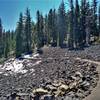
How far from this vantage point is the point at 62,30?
Answer: 99.1 metres

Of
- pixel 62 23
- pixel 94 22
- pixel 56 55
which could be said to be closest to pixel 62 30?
pixel 62 23

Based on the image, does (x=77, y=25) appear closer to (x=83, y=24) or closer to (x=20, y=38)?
(x=83, y=24)

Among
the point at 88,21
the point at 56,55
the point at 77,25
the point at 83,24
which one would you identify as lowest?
the point at 56,55

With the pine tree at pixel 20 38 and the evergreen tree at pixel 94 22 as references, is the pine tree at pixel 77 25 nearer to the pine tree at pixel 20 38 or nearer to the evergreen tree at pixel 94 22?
the evergreen tree at pixel 94 22

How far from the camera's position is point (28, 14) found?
4099 inches

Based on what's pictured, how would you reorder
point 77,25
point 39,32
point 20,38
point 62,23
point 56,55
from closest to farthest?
point 56,55, point 77,25, point 62,23, point 20,38, point 39,32

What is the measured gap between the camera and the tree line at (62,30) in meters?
90.6

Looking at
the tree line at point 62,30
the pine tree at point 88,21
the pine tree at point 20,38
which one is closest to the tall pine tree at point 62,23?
the tree line at point 62,30

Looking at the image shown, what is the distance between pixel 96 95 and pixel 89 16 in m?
63.7

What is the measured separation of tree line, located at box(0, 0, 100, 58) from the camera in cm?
9062

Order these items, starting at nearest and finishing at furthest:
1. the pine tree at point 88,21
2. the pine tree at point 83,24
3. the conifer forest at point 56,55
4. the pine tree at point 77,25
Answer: the conifer forest at point 56,55
the pine tree at point 88,21
the pine tree at point 77,25
the pine tree at point 83,24

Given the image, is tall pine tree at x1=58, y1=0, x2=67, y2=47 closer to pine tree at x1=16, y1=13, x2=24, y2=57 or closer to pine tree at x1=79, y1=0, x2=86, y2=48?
pine tree at x1=79, y1=0, x2=86, y2=48

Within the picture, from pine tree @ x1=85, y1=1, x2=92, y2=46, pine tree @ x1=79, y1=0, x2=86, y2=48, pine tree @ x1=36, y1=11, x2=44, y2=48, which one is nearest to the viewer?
pine tree @ x1=85, y1=1, x2=92, y2=46

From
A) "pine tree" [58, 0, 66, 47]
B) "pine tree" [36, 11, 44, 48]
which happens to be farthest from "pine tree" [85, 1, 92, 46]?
"pine tree" [36, 11, 44, 48]
